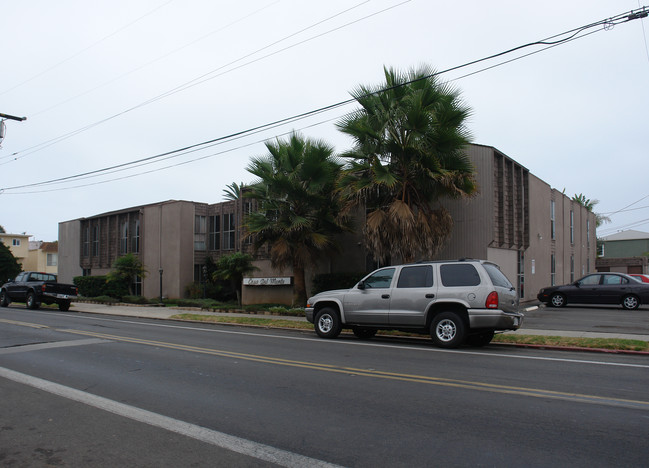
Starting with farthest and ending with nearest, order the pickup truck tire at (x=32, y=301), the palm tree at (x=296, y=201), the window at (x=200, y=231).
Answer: the window at (x=200, y=231), the pickup truck tire at (x=32, y=301), the palm tree at (x=296, y=201)

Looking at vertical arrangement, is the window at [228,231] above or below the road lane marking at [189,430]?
above

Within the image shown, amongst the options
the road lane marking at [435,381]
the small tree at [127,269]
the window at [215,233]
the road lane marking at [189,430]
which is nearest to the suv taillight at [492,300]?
the road lane marking at [435,381]

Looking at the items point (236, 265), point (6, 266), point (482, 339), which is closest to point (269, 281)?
point (236, 265)

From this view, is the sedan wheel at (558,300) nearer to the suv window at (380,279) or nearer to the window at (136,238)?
the suv window at (380,279)

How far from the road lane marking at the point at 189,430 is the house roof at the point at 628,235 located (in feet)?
202

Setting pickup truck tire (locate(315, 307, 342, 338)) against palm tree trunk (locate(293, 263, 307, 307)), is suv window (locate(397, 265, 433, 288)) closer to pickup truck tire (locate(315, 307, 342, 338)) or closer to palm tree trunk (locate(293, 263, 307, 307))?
pickup truck tire (locate(315, 307, 342, 338))

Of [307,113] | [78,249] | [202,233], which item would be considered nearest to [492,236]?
[307,113]

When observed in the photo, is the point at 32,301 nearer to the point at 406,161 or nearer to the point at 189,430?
the point at 406,161

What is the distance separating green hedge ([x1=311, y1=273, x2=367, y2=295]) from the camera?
2078 centimetres

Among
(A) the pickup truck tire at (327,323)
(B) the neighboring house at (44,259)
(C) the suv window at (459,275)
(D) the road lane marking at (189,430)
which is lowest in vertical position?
(D) the road lane marking at (189,430)

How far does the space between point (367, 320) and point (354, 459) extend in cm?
750

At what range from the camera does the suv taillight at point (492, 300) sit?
33.8 feet

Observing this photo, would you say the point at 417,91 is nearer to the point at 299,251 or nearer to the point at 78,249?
the point at 299,251

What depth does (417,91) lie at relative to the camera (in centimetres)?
1616
